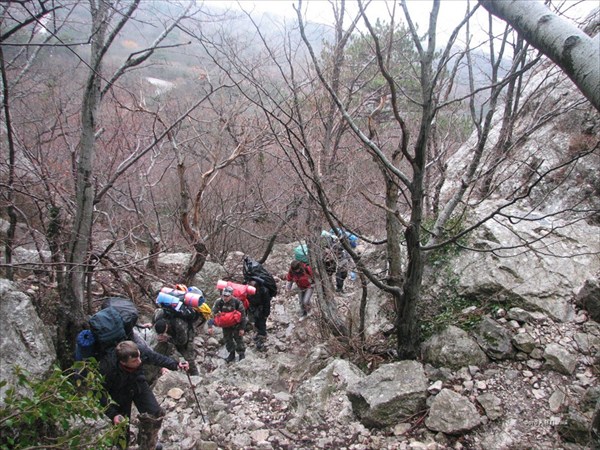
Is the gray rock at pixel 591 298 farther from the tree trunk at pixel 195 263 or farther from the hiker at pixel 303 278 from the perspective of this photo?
the tree trunk at pixel 195 263

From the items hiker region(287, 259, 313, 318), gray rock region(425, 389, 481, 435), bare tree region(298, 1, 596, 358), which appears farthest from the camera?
hiker region(287, 259, 313, 318)

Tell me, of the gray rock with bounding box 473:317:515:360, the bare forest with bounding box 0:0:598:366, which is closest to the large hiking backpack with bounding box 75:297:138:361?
the bare forest with bounding box 0:0:598:366

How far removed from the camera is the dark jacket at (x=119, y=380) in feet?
12.4

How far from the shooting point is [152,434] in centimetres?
384

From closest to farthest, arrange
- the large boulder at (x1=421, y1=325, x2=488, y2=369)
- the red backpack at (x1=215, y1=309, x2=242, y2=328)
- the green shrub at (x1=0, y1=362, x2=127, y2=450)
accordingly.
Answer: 1. the green shrub at (x1=0, y1=362, x2=127, y2=450)
2. the large boulder at (x1=421, y1=325, x2=488, y2=369)
3. the red backpack at (x1=215, y1=309, x2=242, y2=328)

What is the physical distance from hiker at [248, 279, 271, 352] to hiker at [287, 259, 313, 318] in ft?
2.52

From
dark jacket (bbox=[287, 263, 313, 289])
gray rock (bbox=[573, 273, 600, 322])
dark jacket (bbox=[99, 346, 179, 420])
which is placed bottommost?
dark jacket (bbox=[99, 346, 179, 420])

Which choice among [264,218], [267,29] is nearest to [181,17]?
[267,29]

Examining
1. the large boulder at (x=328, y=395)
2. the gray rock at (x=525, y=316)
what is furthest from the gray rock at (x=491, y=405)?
the large boulder at (x=328, y=395)

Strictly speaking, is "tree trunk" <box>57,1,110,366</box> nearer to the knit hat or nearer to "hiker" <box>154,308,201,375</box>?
"hiker" <box>154,308,201,375</box>

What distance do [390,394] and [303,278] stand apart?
3557mm

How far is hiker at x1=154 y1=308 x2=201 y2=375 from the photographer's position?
5398 mm

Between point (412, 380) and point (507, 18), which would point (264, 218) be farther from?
point (507, 18)

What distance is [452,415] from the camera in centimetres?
364
